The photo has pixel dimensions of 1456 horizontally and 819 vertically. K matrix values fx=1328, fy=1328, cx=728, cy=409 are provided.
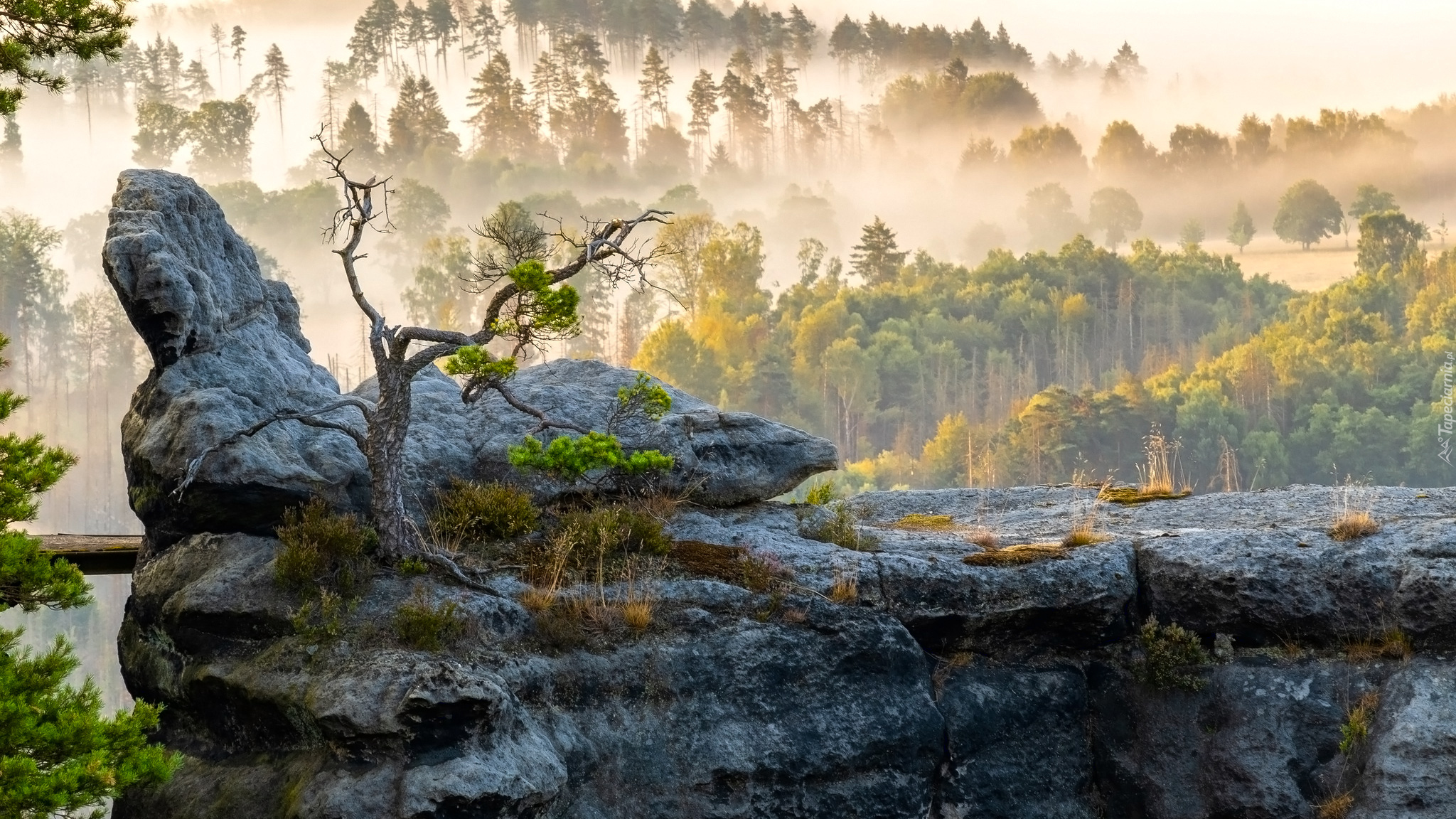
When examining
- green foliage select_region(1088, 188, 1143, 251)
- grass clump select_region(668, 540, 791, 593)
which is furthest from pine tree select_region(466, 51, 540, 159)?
grass clump select_region(668, 540, 791, 593)

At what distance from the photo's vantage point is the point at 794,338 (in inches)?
4537

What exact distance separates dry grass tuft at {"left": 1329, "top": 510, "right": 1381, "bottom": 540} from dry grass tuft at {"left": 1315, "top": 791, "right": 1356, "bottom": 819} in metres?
3.06

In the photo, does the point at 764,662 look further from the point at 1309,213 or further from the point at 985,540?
the point at 1309,213

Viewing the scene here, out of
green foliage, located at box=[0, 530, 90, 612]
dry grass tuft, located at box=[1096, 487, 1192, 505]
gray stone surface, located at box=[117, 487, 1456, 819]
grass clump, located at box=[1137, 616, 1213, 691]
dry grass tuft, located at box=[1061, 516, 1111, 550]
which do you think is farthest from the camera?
dry grass tuft, located at box=[1096, 487, 1192, 505]

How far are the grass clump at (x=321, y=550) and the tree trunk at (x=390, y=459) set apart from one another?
1.01 feet

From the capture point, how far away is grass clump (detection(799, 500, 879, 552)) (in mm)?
17000

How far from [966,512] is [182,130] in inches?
5171

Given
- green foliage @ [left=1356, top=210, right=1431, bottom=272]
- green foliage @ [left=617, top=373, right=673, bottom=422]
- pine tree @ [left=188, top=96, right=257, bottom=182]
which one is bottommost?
green foliage @ [left=617, top=373, right=673, bottom=422]

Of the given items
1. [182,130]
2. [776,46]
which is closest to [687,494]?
[182,130]

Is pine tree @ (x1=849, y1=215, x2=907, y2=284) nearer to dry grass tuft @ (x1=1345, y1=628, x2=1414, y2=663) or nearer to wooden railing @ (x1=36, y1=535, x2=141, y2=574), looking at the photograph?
wooden railing @ (x1=36, y1=535, x2=141, y2=574)

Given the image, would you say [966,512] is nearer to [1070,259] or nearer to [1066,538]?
[1066,538]

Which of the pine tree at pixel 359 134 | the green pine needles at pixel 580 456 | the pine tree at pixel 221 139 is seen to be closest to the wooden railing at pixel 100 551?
the green pine needles at pixel 580 456

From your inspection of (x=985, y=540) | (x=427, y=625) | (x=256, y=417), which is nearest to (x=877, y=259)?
(x=985, y=540)

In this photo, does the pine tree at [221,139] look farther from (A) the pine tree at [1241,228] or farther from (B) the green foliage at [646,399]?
(B) the green foliage at [646,399]
